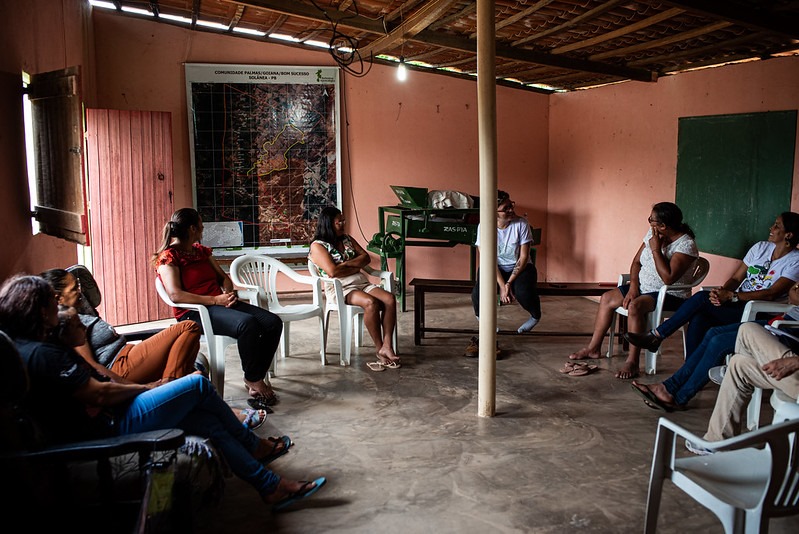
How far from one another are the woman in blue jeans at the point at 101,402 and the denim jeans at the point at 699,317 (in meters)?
2.56

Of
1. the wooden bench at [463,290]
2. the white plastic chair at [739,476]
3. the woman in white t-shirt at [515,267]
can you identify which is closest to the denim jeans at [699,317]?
the wooden bench at [463,290]

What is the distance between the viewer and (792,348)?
118 inches

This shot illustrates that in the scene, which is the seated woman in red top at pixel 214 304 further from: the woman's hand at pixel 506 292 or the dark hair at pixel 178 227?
the woman's hand at pixel 506 292

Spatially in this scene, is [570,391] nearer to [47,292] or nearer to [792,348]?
[792,348]

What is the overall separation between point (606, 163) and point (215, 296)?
4709 mm

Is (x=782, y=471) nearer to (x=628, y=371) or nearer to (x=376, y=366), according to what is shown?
(x=628, y=371)

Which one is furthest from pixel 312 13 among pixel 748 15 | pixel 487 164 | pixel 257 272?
pixel 748 15

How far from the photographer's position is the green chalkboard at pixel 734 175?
16.1 ft

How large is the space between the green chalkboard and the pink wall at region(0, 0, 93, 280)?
5.03 metres

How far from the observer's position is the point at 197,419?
8.61 ft

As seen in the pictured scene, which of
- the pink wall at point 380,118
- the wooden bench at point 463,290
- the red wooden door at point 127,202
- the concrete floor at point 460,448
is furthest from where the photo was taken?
the pink wall at point 380,118

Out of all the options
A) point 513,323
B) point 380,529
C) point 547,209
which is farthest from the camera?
point 547,209

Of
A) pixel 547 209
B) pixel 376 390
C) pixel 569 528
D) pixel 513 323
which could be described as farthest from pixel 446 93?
pixel 569 528

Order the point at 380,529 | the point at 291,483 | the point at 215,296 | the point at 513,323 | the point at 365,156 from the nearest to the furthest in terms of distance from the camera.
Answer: the point at 380,529
the point at 291,483
the point at 215,296
the point at 513,323
the point at 365,156
